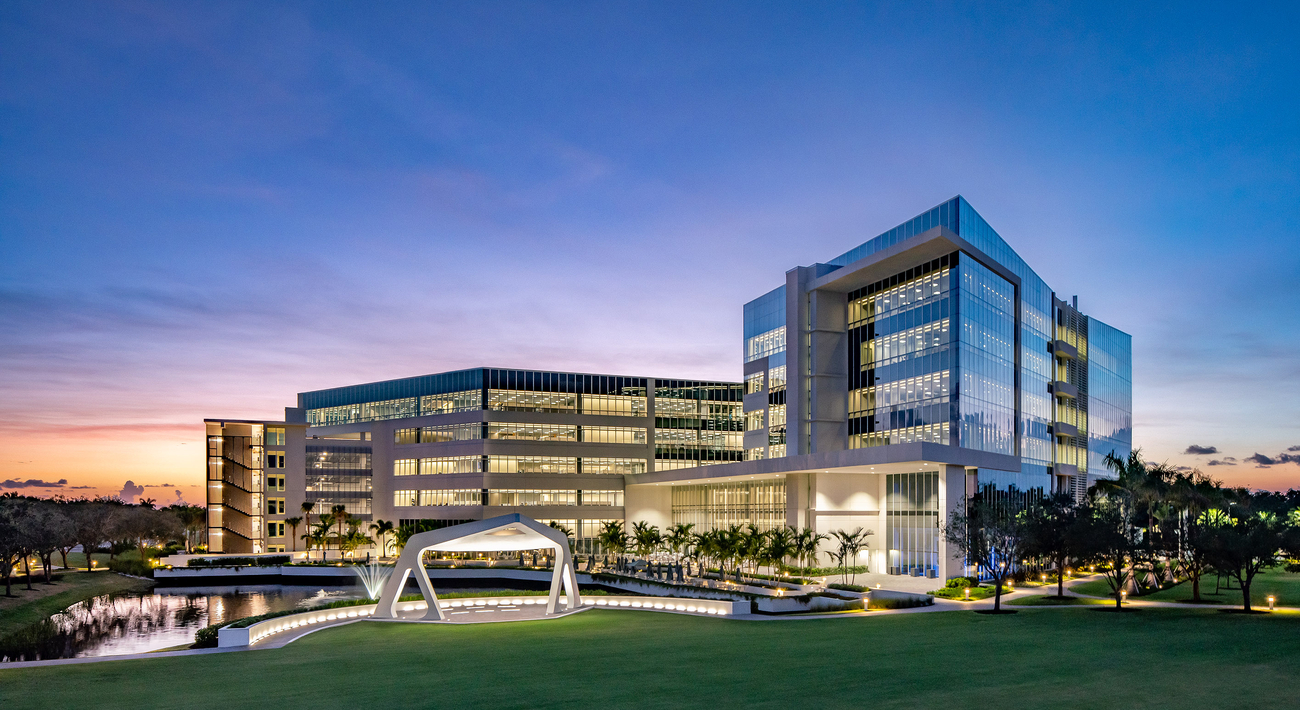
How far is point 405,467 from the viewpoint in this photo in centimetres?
10438

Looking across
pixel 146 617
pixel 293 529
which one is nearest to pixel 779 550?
pixel 146 617

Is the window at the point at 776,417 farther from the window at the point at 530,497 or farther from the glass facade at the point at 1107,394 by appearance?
the glass facade at the point at 1107,394

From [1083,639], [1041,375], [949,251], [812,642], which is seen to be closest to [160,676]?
[812,642]

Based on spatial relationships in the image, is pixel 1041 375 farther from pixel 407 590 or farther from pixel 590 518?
pixel 407 590

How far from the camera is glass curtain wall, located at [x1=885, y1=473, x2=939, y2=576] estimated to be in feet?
197

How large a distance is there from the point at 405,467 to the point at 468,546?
222 ft

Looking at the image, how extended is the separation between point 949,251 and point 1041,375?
794 inches

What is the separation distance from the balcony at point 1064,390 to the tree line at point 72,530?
84208mm

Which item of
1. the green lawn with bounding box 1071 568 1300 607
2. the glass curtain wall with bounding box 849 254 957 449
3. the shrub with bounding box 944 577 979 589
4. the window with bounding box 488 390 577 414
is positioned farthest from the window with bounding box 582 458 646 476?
the green lawn with bounding box 1071 568 1300 607

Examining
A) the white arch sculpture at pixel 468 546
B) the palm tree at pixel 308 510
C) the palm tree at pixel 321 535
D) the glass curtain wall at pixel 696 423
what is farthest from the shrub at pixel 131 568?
the white arch sculpture at pixel 468 546

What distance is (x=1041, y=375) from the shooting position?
76.1 meters

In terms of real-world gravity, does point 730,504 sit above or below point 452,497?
above

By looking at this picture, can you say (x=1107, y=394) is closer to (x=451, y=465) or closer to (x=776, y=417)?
(x=776, y=417)

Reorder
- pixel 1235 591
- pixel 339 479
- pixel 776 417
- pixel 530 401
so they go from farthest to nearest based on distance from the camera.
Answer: pixel 339 479 < pixel 530 401 < pixel 776 417 < pixel 1235 591
